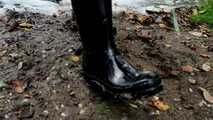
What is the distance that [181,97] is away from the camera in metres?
1.66

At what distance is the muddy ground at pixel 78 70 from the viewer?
154 centimetres

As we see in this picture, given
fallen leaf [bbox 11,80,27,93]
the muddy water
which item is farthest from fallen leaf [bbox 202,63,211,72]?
fallen leaf [bbox 11,80,27,93]

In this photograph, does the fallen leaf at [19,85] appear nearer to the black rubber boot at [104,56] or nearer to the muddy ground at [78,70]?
the muddy ground at [78,70]

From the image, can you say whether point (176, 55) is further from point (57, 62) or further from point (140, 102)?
point (57, 62)

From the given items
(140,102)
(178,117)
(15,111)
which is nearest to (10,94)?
(15,111)

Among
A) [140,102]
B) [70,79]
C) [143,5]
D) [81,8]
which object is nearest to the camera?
[81,8]

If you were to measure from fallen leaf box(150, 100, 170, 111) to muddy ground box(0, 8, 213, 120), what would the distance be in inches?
0.6

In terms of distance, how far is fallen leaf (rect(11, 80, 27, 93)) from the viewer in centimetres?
163

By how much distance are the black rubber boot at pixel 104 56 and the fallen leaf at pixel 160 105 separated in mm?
111

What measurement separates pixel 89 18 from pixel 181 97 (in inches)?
20.2

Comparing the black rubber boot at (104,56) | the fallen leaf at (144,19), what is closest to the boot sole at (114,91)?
the black rubber boot at (104,56)

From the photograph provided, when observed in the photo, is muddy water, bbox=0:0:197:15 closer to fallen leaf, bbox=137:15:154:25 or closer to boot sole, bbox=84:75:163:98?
fallen leaf, bbox=137:15:154:25

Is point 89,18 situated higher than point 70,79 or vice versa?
point 89,18

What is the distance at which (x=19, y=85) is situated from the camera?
1.66 m
